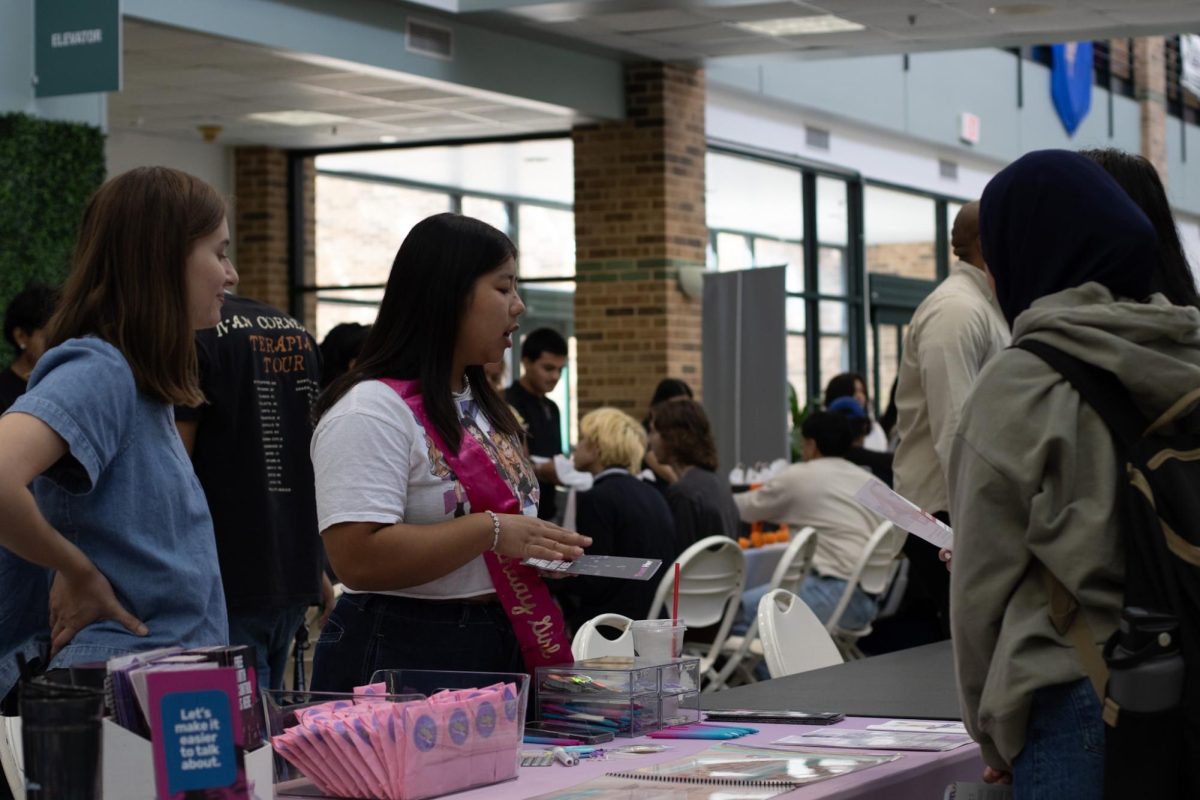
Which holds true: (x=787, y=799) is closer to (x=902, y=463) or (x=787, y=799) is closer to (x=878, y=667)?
(x=878, y=667)

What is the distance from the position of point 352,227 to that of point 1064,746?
11.8 metres

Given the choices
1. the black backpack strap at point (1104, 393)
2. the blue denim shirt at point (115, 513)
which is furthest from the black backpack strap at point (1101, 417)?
the blue denim shirt at point (115, 513)

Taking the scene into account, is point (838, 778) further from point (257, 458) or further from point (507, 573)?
point (257, 458)

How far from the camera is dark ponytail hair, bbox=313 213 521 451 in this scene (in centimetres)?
265

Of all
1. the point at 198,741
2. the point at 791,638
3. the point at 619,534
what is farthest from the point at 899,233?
the point at 198,741

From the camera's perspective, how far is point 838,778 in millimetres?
2240

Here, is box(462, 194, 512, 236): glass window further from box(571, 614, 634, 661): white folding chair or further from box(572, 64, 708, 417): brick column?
box(571, 614, 634, 661): white folding chair

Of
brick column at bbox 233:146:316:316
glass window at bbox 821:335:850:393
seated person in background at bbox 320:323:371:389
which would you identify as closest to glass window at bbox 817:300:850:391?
glass window at bbox 821:335:850:393

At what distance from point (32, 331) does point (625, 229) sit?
22.5 ft

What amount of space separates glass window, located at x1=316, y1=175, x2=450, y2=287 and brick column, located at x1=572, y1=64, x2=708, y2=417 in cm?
210

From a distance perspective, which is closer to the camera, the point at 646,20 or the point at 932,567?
the point at 932,567

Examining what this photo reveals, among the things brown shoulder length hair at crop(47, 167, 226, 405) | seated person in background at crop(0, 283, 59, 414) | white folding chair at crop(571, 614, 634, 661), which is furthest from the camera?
seated person in background at crop(0, 283, 59, 414)

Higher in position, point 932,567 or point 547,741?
point 932,567

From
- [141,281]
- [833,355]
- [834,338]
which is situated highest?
[834,338]
